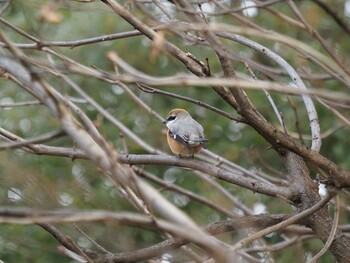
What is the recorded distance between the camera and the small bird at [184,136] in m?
4.20

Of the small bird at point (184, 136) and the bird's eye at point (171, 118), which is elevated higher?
the bird's eye at point (171, 118)

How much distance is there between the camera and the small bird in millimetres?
4203

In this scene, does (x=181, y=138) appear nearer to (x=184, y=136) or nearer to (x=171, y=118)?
(x=184, y=136)

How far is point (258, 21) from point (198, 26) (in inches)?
180

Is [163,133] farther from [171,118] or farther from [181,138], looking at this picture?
[171,118]

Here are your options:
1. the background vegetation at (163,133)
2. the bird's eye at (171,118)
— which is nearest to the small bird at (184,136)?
the bird's eye at (171,118)

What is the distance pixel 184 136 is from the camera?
4.30m

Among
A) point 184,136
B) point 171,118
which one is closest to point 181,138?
point 184,136

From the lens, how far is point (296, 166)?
3061 mm

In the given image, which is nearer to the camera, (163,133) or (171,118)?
(163,133)

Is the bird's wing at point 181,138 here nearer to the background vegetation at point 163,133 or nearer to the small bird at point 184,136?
the small bird at point 184,136

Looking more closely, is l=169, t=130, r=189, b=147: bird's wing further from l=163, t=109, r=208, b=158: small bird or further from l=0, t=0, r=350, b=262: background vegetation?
l=0, t=0, r=350, b=262: background vegetation

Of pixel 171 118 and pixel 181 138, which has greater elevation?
pixel 171 118

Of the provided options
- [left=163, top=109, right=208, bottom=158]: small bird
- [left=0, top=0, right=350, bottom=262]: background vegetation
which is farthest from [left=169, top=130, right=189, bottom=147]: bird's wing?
[left=0, top=0, right=350, bottom=262]: background vegetation
